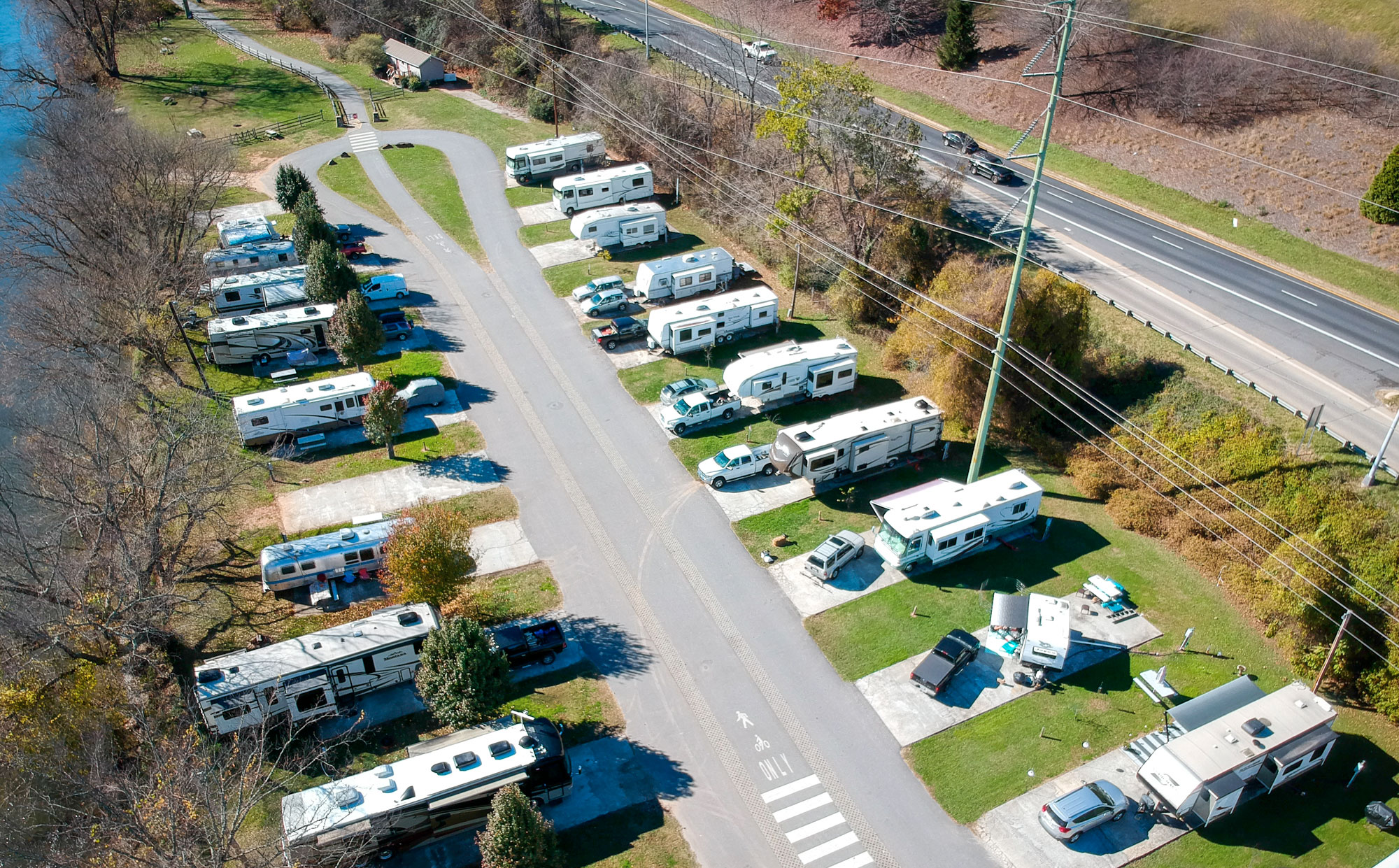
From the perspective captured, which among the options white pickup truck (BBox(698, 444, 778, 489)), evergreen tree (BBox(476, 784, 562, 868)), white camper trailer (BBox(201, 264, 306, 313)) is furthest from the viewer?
white camper trailer (BBox(201, 264, 306, 313))

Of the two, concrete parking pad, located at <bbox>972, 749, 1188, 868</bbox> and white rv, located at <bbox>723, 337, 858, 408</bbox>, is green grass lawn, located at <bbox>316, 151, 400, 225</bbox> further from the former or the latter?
concrete parking pad, located at <bbox>972, 749, 1188, 868</bbox>

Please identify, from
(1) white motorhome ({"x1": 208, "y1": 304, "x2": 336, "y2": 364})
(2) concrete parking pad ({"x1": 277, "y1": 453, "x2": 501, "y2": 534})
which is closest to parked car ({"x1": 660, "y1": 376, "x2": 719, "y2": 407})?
(2) concrete parking pad ({"x1": 277, "y1": 453, "x2": 501, "y2": 534})

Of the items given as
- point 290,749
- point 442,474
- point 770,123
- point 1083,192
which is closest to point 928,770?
point 290,749

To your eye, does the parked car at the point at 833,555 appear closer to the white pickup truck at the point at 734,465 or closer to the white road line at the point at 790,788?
the white pickup truck at the point at 734,465

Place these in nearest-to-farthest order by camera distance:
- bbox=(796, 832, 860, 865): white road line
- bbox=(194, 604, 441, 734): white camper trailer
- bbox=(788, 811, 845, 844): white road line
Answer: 1. bbox=(796, 832, 860, 865): white road line
2. bbox=(788, 811, 845, 844): white road line
3. bbox=(194, 604, 441, 734): white camper trailer

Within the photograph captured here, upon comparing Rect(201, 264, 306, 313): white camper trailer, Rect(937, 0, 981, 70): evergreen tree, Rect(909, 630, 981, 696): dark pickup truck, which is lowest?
Rect(909, 630, 981, 696): dark pickup truck

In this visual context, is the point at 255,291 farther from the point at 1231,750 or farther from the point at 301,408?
the point at 1231,750

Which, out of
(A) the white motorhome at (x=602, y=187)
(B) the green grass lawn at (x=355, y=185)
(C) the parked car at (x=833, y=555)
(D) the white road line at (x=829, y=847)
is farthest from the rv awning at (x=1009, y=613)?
(B) the green grass lawn at (x=355, y=185)

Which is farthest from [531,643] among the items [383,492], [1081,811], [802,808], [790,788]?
[1081,811]
